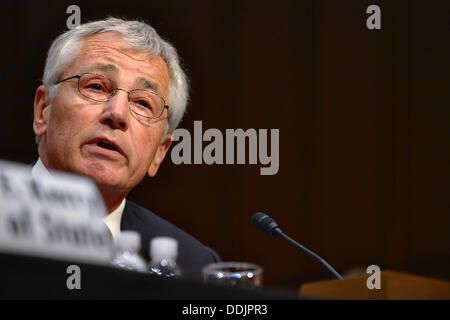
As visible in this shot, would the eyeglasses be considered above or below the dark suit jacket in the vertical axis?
above

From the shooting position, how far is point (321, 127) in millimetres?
2180

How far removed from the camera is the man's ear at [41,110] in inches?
62.6

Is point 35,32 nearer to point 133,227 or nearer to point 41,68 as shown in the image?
point 41,68

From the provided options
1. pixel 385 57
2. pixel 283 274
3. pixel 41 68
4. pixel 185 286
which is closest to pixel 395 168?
pixel 385 57

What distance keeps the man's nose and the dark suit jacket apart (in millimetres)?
294

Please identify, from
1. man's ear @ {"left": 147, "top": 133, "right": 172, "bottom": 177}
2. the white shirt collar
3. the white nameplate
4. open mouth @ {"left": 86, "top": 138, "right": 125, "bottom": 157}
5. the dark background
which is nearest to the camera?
the white nameplate

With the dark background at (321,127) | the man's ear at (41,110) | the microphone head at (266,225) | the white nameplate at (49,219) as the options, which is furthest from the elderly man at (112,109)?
the white nameplate at (49,219)

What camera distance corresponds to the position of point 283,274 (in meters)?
2.06

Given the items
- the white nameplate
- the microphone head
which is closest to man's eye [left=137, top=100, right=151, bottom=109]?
the microphone head

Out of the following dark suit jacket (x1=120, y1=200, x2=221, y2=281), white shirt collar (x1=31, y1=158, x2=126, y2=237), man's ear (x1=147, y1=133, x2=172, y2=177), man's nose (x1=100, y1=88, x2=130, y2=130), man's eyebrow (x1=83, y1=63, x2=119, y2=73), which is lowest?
dark suit jacket (x1=120, y1=200, x2=221, y2=281)

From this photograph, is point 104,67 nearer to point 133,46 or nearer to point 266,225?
point 133,46

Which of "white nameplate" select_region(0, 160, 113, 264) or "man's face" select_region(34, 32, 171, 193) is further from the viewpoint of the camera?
"man's face" select_region(34, 32, 171, 193)

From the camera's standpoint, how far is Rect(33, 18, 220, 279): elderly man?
1496 millimetres

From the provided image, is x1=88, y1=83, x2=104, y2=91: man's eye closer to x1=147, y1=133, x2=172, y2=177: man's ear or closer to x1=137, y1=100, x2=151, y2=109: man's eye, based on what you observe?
x1=137, y1=100, x2=151, y2=109: man's eye
